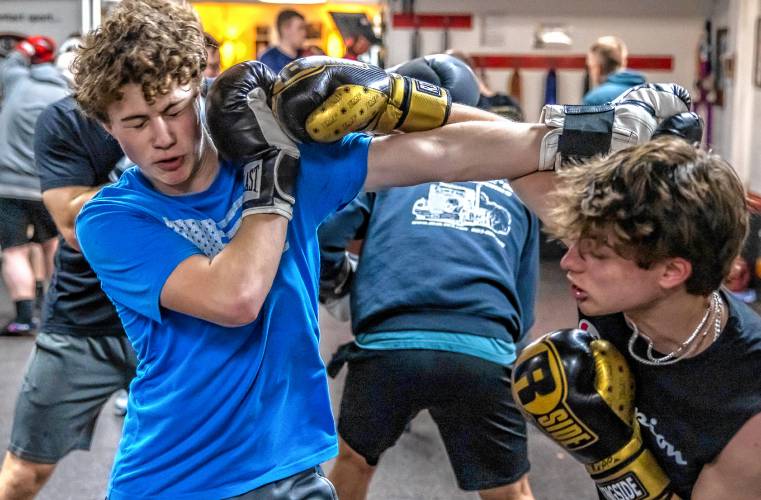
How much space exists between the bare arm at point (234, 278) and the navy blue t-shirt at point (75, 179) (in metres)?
1.30

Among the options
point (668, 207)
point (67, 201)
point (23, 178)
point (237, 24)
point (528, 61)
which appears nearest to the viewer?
point (668, 207)

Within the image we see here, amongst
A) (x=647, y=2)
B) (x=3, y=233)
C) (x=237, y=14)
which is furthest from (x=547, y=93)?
(x=237, y=14)

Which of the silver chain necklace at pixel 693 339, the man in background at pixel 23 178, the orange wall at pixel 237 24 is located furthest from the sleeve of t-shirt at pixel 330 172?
the orange wall at pixel 237 24

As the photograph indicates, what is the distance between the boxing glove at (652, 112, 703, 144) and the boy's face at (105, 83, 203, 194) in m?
0.83

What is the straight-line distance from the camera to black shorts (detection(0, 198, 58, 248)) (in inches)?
227

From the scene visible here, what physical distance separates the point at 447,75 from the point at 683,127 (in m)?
1.15

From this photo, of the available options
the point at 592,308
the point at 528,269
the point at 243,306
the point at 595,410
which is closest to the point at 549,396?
the point at 595,410

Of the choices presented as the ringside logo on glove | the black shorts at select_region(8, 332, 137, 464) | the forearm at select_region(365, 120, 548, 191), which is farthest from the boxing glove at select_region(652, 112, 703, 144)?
the black shorts at select_region(8, 332, 137, 464)

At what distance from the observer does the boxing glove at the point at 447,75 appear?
111 inches

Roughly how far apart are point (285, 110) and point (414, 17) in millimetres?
6870

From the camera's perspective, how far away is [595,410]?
1.84 metres

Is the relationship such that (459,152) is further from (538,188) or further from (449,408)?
(449,408)

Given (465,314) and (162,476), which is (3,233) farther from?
(162,476)

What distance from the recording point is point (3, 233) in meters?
5.76
